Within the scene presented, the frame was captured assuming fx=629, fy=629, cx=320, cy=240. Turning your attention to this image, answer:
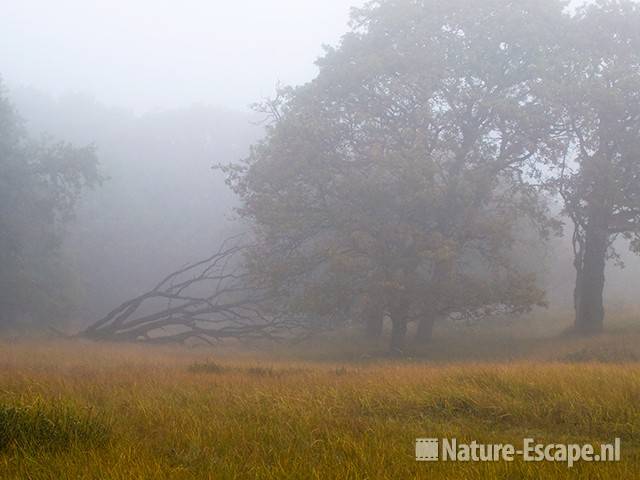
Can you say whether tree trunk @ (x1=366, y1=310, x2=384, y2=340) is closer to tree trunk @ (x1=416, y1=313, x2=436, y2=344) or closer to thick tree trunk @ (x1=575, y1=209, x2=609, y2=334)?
tree trunk @ (x1=416, y1=313, x2=436, y2=344)

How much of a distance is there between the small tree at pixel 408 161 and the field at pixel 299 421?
7.88 metres

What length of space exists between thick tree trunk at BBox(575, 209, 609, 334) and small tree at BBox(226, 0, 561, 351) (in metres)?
1.95

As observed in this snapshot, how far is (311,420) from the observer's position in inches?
264

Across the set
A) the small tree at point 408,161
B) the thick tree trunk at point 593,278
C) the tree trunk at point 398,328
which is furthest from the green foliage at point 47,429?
the thick tree trunk at point 593,278

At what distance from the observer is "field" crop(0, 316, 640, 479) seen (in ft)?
16.2

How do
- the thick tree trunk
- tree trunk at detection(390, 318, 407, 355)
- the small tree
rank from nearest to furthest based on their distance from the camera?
the small tree → tree trunk at detection(390, 318, 407, 355) → the thick tree trunk

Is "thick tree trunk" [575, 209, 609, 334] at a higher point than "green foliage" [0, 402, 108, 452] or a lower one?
higher

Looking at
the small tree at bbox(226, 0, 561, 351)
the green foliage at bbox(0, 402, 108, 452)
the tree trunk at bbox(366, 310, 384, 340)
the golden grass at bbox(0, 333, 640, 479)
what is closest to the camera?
Result: the golden grass at bbox(0, 333, 640, 479)

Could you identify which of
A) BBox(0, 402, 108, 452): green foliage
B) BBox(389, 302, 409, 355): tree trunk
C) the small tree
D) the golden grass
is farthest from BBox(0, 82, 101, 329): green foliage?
BBox(0, 402, 108, 452): green foliage

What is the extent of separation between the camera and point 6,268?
25578 mm

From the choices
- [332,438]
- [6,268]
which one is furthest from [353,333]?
[332,438]

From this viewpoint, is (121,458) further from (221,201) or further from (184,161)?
(184,161)

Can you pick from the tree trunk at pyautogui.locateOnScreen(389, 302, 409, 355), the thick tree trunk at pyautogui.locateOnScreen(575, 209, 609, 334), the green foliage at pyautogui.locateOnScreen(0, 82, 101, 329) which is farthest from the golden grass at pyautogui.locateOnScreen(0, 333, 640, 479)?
the green foliage at pyautogui.locateOnScreen(0, 82, 101, 329)

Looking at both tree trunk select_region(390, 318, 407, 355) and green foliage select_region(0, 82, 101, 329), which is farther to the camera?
green foliage select_region(0, 82, 101, 329)
